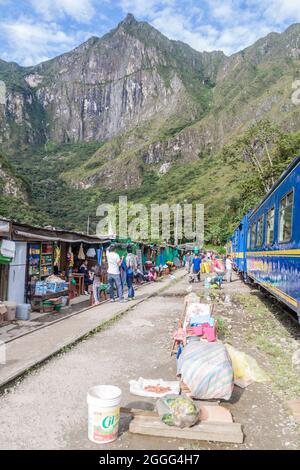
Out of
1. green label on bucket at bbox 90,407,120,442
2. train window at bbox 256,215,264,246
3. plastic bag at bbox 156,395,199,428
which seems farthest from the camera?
train window at bbox 256,215,264,246

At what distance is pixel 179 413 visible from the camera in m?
3.82

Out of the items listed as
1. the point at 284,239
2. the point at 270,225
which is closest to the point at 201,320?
the point at 284,239

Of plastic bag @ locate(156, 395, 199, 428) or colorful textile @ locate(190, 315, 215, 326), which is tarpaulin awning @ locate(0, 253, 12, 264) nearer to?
colorful textile @ locate(190, 315, 215, 326)

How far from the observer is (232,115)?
490ft

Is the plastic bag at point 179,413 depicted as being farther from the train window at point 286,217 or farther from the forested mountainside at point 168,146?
the forested mountainside at point 168,146

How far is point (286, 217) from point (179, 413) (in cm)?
503

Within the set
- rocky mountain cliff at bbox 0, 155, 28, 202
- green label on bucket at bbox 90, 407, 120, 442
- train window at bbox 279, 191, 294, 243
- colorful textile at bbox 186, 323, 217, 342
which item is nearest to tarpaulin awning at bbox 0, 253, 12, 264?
colorful textile at bbox 186, 323, 217, 342

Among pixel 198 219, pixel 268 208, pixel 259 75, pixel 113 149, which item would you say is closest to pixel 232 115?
pixel 259 75

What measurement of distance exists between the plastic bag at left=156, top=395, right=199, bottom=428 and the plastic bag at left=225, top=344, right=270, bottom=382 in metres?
1.78

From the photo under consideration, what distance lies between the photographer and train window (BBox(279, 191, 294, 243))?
286 inches

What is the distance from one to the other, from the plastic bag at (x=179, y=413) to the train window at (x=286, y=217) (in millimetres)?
4178

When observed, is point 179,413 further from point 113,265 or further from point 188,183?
point 188,183
